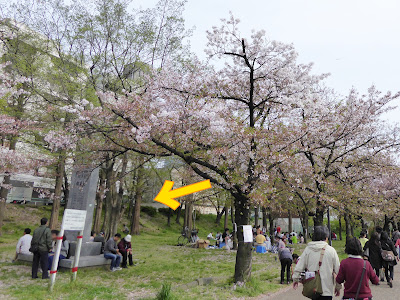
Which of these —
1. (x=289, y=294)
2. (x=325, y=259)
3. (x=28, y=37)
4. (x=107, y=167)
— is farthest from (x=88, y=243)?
(x=28, y=37)

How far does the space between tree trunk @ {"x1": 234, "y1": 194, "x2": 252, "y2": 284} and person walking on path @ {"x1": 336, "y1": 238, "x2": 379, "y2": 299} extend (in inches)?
170

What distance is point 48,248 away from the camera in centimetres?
802

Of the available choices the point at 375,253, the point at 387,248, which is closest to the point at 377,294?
the point at 375,253

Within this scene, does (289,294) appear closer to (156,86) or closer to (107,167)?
(156,86)

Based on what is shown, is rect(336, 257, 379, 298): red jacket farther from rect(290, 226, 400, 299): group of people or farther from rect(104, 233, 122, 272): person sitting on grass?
rect(104, 233, 122, 272): person sitting on grass

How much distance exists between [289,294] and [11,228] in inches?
825

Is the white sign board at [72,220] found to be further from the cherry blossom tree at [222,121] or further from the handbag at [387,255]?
the handbag at [387,255]

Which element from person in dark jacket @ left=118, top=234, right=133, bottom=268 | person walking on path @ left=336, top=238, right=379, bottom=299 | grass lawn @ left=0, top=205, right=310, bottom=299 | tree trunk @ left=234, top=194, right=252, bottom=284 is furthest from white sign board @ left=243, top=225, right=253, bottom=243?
person in dark jacket @ left=118, top=234, right=133, bottom=268

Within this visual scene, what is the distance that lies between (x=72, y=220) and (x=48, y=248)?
70.6 inches

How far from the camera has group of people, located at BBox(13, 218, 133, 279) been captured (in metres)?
8.03

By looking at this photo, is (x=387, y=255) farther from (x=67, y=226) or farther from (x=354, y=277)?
(x=67, y=226)

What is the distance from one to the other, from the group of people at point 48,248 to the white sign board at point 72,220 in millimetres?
1445

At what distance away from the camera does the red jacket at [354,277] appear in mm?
3826

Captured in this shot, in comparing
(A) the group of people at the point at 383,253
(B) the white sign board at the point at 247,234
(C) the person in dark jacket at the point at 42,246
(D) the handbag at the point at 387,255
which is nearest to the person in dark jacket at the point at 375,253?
(A) the group of people at the point at 383,253
